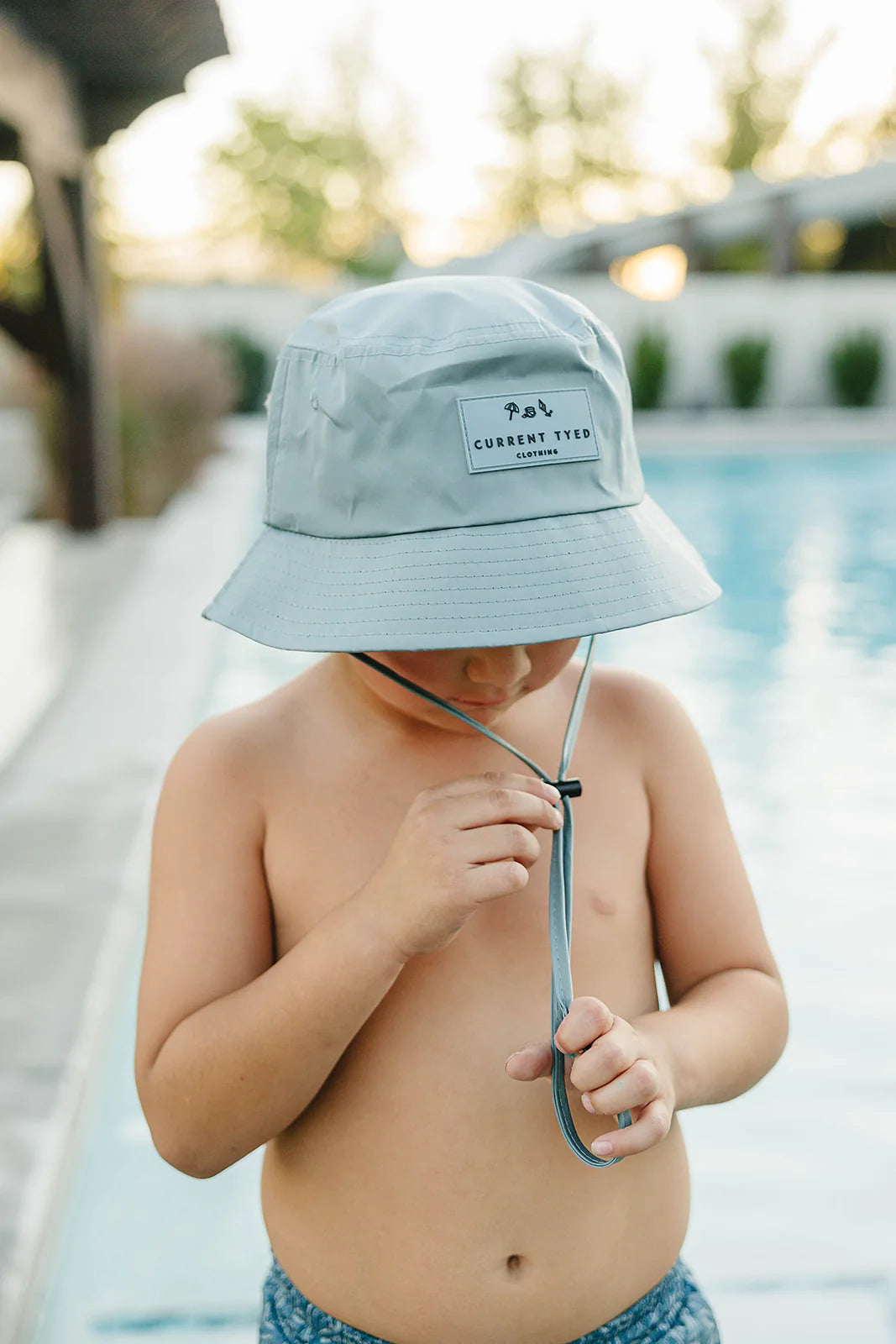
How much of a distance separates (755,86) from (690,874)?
40344 millimetres

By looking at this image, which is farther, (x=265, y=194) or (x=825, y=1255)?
(x=265, y=194)

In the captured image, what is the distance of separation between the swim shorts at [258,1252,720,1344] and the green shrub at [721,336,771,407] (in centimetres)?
1833

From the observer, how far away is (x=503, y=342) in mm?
1072

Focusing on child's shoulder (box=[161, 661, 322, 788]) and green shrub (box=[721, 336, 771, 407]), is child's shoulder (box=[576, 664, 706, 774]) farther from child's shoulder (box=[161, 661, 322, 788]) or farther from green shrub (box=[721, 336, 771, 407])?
green shrub (box=[721, 336, 771, 407])

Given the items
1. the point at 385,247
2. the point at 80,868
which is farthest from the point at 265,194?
the point at 80,868

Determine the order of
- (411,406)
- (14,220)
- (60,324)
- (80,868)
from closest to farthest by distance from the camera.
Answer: (411,406) → (80,868) → (60,324) → (14,220)

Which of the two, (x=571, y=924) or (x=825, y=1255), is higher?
(x=571, y=924)

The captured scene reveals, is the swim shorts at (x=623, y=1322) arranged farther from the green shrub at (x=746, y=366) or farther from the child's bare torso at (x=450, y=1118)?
the green shrub at (x=746, y=366)

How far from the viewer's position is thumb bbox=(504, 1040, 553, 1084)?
1.09 meters

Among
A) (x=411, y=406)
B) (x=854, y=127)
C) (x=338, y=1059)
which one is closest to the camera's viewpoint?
(x=411, y=406)

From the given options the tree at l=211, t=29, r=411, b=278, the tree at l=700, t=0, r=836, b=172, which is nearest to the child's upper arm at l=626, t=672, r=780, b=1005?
the tree at l=700, t=0, r=836, b=172

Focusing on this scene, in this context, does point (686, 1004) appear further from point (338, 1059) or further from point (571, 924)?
point (338, 1059)

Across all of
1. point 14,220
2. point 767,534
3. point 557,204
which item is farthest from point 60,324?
point 557,204

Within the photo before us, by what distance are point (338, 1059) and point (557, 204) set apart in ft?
128
